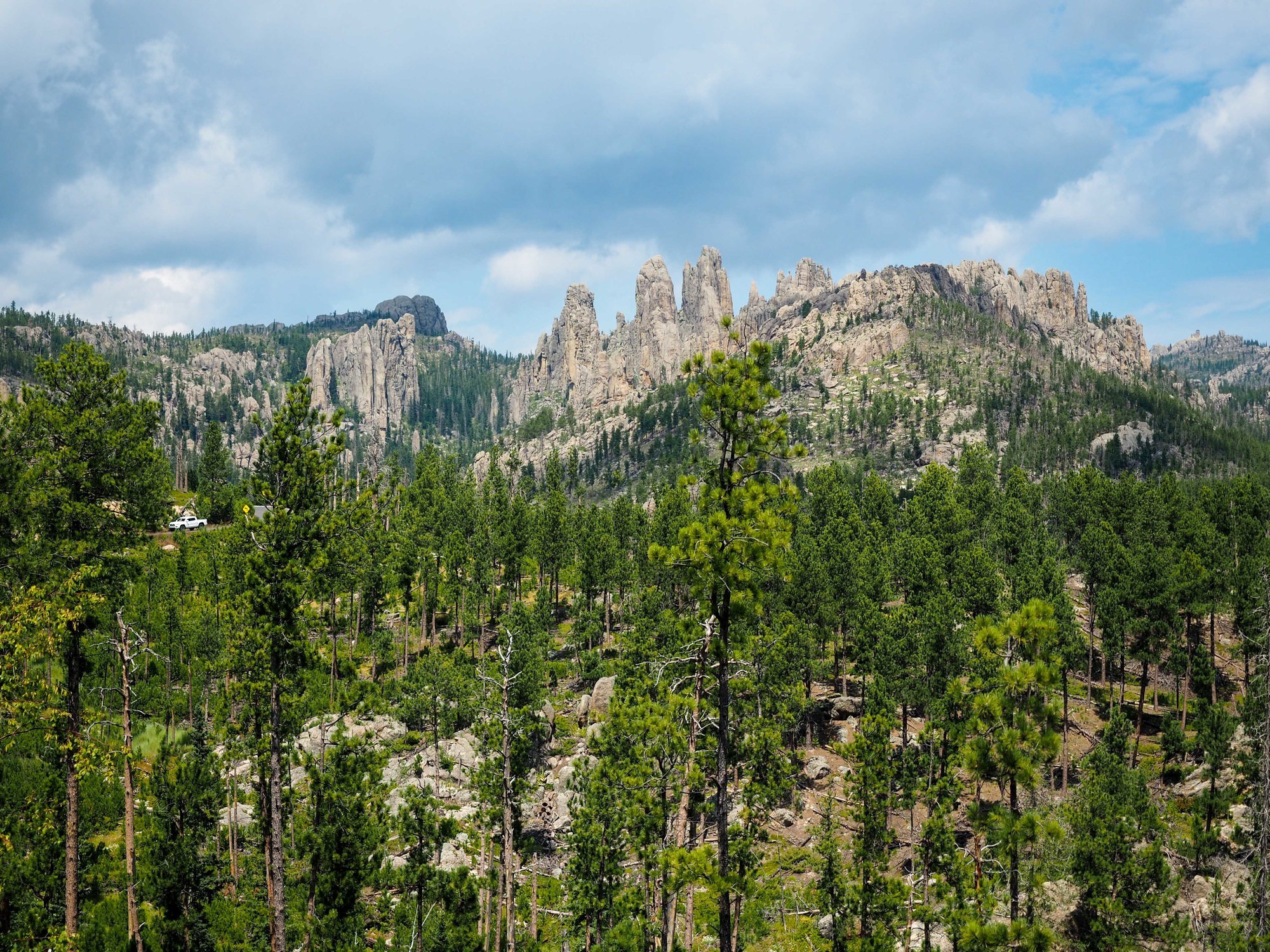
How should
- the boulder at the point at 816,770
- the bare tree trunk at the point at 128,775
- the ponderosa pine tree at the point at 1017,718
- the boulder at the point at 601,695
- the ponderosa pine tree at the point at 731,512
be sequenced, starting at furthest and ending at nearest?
1. the boulder at the point at 601,695
2. the boulder at the point at 816,770
3. the bare tree trunk at the point at 128,775
4. the ponderosa pine tree at the point at 731,512
5. the ponderosa pine tree at the point at 1017,718

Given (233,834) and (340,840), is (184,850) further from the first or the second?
(233,834)

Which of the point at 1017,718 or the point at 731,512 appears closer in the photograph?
the point at 1017,718

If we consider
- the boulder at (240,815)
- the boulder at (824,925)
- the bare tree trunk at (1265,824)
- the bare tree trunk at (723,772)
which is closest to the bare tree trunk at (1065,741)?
the boulder at (824,925)

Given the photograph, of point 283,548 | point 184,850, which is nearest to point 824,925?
point 184,850

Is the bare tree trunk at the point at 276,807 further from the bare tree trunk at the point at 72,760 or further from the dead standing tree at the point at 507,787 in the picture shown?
the dead standing tree at the point at 507,787

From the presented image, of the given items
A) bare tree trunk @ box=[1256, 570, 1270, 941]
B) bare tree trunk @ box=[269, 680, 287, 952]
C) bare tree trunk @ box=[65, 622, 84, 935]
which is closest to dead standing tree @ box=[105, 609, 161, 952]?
bare tree trunk @ box=[65, 622, 84, 935]

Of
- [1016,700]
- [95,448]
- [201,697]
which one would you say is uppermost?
[95,448]

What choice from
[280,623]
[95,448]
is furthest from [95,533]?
[280,623]

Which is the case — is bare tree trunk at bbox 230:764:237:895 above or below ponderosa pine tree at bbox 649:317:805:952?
below

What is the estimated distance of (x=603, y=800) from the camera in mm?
29531

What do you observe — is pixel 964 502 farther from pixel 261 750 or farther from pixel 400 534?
pixel 261 750

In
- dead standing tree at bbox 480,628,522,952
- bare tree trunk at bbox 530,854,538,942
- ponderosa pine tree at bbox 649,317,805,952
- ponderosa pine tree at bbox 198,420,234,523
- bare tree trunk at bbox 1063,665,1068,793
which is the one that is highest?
ponderosa pine tree at bbox 198,420,234,523

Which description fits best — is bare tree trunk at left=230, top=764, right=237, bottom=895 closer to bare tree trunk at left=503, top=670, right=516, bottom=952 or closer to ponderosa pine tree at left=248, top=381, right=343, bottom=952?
bare tree trunk at left=503, top=670, right=516, bottom=952

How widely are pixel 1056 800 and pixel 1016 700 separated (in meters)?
38.7
